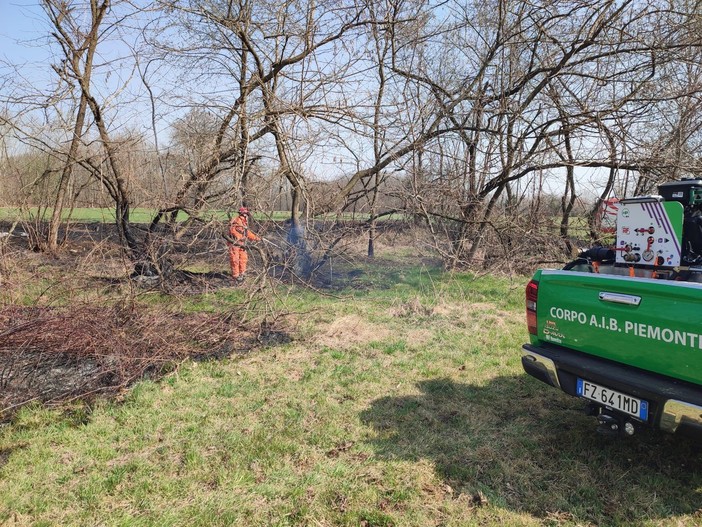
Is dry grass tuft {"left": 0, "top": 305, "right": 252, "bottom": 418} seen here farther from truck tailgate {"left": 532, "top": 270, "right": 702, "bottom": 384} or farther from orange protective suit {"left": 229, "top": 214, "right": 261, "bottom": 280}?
truck tailgate {"left": 532, "top": 270, "right": 702, "bottom": 384}

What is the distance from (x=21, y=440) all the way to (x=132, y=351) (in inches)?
49.8

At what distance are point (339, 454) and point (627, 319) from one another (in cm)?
218

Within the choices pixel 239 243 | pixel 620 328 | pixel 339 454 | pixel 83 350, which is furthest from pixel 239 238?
pixel 620 328

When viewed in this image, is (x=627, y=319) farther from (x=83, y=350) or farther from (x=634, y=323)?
(x=83, y=350)

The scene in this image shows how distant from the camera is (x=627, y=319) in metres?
2.89

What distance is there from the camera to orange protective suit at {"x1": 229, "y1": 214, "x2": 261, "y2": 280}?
6.23m

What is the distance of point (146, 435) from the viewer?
3.58m

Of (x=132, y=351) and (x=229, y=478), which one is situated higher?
(x=132, y=351)

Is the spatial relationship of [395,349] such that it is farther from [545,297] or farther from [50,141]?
[50,141]

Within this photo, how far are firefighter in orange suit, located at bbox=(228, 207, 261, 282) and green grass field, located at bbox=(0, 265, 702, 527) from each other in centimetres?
176

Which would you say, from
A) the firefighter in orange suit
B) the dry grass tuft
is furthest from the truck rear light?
the firefighter in orange suit

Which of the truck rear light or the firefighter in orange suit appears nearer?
the truck rear light

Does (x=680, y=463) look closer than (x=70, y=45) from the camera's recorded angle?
Yes

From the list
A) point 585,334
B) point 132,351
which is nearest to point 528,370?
point 585,334
